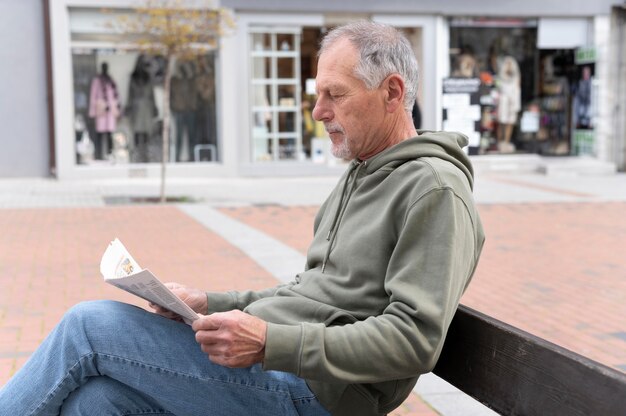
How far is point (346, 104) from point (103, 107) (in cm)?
1525

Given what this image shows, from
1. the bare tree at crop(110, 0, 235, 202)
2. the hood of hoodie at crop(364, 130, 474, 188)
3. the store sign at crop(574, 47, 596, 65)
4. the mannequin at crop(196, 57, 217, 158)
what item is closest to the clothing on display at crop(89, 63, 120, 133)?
the mannequin at crop(196, 57, 217, 158)

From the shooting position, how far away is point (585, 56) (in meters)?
18.8

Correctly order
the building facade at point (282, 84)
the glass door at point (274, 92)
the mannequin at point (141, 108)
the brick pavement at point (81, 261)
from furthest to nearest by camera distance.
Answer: the glass door at point (274, 92) → the mannequin at point (141, 108) → the building facade at point (282, 84) → the brick pavement at point (81, 261)

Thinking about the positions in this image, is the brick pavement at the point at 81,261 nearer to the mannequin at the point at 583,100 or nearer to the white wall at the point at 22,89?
the white wall at the point at 22,89

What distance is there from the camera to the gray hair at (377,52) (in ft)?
7.57

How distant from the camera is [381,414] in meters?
2.29

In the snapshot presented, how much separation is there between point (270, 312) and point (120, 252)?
440 mm

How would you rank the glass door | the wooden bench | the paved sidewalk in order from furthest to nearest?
1. the glass door
2. the paved sidewalk
3. the wooden bench

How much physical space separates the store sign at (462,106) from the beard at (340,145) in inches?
330

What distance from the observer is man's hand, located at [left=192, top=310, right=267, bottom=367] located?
201 centimetres

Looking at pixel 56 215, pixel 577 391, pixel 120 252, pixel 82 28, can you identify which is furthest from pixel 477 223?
pixel 82 28

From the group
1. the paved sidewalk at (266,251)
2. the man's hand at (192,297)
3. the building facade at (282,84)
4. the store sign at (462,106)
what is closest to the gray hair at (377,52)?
the man's hand at (192,297)

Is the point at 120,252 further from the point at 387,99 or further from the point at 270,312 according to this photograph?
the point at 387,99

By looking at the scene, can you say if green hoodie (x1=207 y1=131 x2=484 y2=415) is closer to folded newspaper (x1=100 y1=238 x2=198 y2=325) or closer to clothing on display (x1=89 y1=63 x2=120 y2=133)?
folded newspaper (x1=100 y1=238 x2=198 y2=325)
